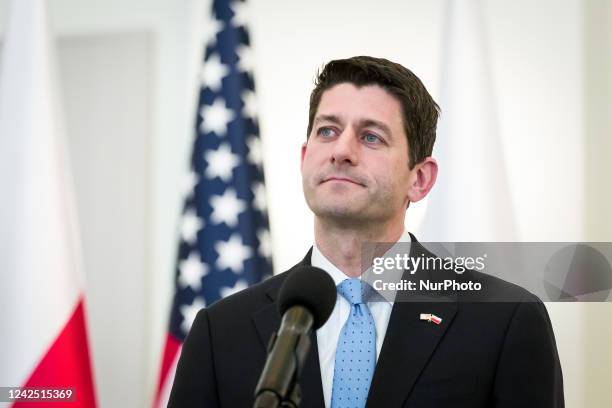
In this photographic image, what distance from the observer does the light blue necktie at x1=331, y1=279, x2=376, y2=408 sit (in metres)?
1.97

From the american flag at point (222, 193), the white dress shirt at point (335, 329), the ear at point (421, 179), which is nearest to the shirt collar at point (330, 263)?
the white dress shirt at point (335, 329)

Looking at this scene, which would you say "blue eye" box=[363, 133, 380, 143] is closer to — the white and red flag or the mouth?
the mouth

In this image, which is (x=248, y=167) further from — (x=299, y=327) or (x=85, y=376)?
(x=299, y=327)

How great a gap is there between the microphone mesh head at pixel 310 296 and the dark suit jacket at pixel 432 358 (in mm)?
614

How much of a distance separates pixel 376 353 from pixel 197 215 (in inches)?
62.8

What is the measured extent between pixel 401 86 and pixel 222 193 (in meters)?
1.38

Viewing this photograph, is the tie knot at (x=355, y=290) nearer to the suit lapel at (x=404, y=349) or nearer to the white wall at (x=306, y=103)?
the suit lapel at (x=404, y=349)

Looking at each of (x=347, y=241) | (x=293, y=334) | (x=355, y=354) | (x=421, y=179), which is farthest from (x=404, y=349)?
(x=293, y=334)

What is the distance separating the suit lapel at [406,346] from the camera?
76.4 inches

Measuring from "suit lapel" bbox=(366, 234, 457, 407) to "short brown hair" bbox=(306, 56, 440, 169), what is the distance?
1.36ft

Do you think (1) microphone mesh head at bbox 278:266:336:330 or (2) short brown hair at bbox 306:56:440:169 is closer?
(1) microphone mesh head at bbox 278:266:336:330

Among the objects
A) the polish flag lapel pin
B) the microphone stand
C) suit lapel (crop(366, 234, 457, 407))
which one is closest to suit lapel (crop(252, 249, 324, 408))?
suit lapel (crop(366, 234, 457, 407))

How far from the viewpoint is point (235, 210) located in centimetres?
342

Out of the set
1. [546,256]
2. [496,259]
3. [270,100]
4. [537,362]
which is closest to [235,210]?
[270,100]
